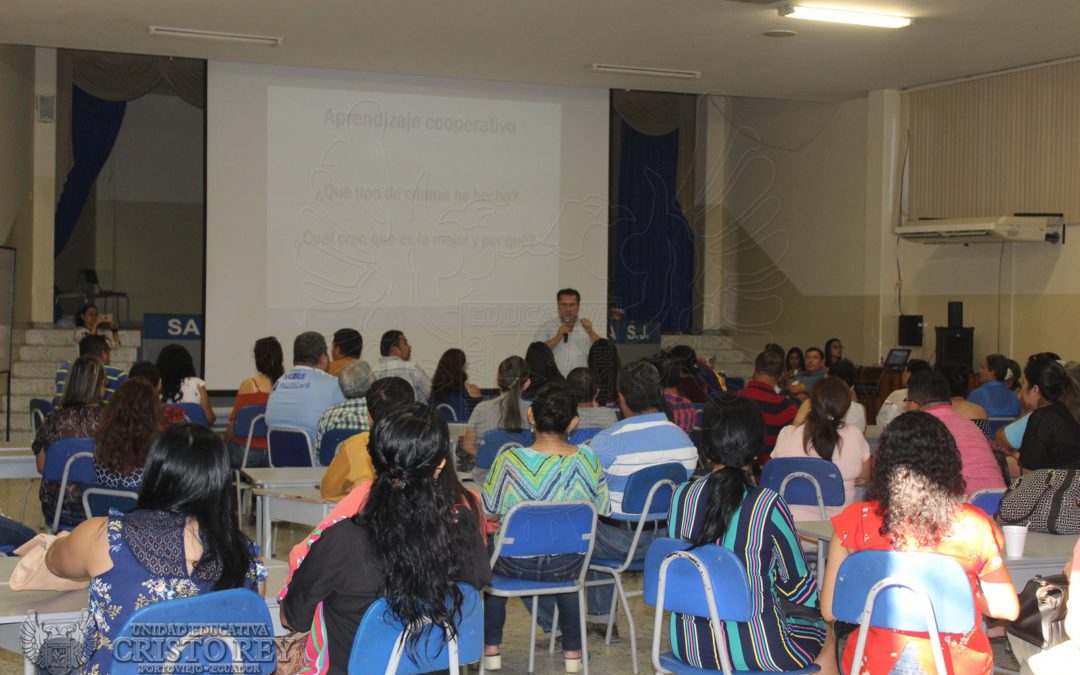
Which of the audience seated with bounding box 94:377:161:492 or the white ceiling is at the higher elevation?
the white ceiling

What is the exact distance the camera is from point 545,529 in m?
3.72

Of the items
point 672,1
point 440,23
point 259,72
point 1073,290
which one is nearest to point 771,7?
point 672,1

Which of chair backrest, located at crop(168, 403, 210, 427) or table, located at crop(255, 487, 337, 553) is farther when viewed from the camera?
chair backrest, located at crop(168, 403, 210, 427)

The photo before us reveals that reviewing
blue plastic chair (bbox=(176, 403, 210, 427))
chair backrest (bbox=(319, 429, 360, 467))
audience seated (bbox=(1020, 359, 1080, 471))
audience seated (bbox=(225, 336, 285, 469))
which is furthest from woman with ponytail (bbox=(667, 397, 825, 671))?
audience seated (bbox=(225, 336, 285, 469))

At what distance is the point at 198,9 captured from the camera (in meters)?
8.02

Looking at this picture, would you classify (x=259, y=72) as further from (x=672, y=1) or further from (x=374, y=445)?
(x=374, y=445)

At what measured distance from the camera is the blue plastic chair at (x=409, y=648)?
7.70 feet

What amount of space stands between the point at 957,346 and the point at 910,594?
26.3 feet

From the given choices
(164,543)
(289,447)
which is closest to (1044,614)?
(164,543)

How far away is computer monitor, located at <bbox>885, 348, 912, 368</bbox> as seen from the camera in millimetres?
10352

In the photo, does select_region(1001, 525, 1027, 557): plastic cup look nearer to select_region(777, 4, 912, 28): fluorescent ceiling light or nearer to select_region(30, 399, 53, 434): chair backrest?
select_region(777, 4, 912, 28): fluorescent ceiling light

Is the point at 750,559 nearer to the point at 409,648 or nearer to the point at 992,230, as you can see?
the point at 409,648

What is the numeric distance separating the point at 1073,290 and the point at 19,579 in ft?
28.9

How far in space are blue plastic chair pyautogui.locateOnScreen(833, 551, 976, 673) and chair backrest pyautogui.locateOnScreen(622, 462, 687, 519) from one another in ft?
5.08
